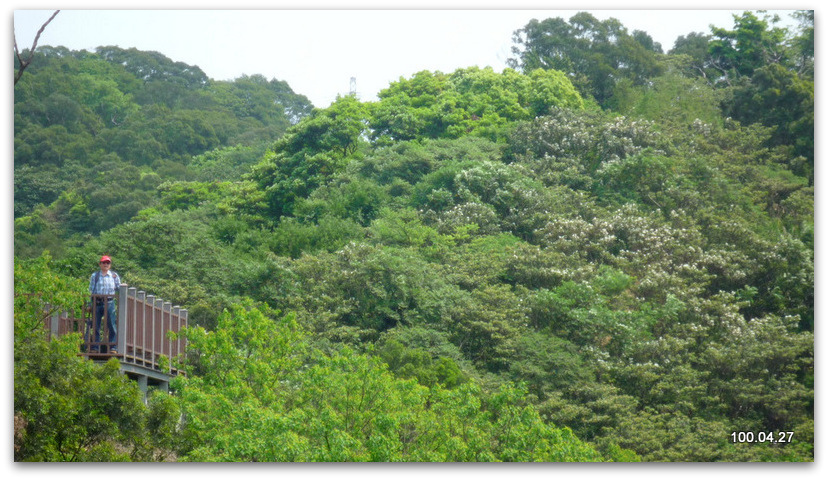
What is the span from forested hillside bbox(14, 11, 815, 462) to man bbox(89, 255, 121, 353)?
0.85 ft

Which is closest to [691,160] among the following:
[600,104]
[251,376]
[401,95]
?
[600,104]

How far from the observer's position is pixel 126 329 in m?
7.32

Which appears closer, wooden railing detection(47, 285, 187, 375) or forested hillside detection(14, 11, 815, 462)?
wooden railing detection(47, 285, 187, 375)

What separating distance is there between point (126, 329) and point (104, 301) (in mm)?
258

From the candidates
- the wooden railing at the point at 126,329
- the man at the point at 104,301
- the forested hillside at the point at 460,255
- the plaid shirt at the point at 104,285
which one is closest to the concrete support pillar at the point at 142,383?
the wooden railing at the point at 126,329

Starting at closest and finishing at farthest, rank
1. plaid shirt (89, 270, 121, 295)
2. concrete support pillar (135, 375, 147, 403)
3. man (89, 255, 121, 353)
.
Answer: man (89, 255, 121, 353) → plaid shirt (89, 270, 121, 295) → concrete support pillar (135, 375, 147, 403)

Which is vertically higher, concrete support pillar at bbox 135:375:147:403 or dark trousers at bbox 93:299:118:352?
dark trousers at bbox 93:299:118:352

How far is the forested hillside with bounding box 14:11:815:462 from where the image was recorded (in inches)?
307

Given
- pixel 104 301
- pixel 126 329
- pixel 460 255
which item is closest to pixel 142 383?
pixel 126 329

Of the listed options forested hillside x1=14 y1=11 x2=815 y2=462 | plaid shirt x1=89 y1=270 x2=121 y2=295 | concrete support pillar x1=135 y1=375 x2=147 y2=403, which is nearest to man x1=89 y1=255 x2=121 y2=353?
plaid shirt x1=89 y1=270 x2=121 y2=295

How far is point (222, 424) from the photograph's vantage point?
7.48 m

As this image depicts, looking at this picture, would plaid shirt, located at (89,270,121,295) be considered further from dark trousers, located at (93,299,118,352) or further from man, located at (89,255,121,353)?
dark trousers, located at (93,299,118,352)

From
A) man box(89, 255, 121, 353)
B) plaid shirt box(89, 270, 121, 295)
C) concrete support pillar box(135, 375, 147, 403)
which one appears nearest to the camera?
man box(89, 255, 121, 353)

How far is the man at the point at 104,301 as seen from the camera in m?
7.24
